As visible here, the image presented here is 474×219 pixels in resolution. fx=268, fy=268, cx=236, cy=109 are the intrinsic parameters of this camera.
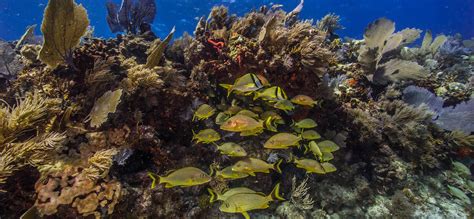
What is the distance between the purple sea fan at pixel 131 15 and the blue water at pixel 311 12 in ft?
113

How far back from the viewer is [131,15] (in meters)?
7.62

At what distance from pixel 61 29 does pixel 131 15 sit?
400 cm

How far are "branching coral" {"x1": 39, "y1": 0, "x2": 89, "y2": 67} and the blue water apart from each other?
126 feet

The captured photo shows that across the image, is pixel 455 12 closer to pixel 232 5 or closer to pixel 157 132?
pixel 232 5

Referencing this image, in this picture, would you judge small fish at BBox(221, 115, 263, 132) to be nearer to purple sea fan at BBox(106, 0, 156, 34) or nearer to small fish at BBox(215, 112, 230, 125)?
small fish at BBox(215, 112, 230, 125)

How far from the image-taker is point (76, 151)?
3719 mm

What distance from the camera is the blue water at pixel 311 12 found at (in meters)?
44.9

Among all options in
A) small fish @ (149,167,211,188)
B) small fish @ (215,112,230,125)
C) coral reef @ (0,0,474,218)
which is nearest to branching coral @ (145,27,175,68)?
coral reef @ (0,0,474,218)

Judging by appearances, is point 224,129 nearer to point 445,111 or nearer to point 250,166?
point 250,166

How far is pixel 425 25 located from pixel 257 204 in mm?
93602

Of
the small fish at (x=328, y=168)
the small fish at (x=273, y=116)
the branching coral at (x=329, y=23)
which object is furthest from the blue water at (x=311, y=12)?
the small fish at (x=328, y=168)

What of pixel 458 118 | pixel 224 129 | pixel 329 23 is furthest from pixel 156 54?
pixel 329 23

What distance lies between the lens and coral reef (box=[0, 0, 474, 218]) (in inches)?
133

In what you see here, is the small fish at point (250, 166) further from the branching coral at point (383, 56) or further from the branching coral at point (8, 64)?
the branching coral at point (383, 56)
